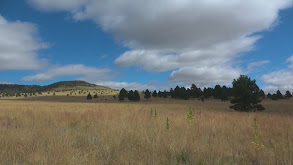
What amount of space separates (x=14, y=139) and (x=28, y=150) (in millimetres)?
941

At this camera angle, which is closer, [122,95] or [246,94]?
[246,94]

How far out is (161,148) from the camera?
335 centimetres

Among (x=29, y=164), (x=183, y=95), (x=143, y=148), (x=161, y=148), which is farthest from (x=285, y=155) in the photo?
(x=183, y=95)

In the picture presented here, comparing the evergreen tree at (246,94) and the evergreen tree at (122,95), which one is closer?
the evergreen tree at (246,94)

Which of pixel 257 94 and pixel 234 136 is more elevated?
pixel 257 94

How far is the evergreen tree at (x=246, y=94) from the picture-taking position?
2393 cm

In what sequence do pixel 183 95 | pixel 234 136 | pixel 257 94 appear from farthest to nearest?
pixel 183 95 < pixel 257 94 < pixel 234 136

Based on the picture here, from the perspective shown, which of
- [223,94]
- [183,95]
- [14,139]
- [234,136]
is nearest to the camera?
[14,139]

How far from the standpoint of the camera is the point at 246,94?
24.0 metres

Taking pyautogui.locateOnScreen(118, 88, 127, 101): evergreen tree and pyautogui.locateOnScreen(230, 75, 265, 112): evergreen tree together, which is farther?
pyautogui.locateOnScreen(118, 88, 127, 101): evergreen tree

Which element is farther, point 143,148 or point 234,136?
point 234,136

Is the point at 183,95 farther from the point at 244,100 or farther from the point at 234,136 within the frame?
the point at 234,136

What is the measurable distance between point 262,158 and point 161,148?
189 cm

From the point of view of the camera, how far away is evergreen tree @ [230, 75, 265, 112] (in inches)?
942
